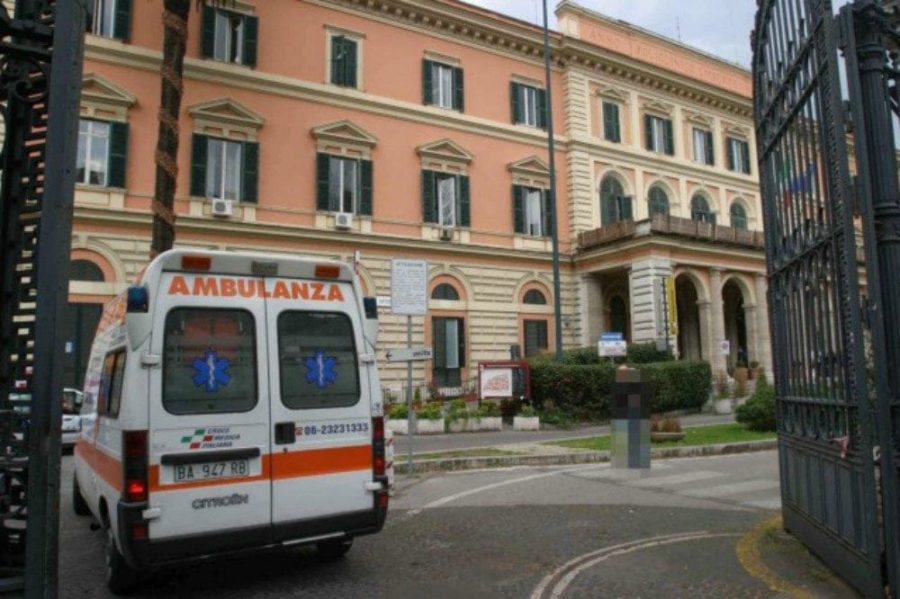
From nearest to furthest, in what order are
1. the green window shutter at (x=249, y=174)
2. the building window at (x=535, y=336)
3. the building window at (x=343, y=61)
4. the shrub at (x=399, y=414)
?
1. the shrub at (x=399, y=414)
2. the green window shutter at (x=249, y=174)
3. the building window at (x=343, y=61)
4. the building window at (x=535, y=336)

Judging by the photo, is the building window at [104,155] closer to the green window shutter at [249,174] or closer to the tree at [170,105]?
the green window shutter at [249,174]

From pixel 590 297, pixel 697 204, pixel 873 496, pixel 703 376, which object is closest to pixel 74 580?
pixel 873 496

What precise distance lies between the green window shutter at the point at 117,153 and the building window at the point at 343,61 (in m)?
7.71

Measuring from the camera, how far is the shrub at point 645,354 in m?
25.9

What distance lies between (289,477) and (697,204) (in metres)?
33.9

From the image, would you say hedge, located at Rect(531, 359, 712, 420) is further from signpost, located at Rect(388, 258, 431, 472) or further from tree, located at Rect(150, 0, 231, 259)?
tree, located at Rect(150, 0, 231, 259)

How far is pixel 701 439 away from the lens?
50.0 feet

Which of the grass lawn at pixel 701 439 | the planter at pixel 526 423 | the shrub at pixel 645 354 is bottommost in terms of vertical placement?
the grass lawn at pixel 701 439

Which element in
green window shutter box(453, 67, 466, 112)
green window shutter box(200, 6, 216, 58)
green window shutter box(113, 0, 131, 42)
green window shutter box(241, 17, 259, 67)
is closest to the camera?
green window shutter box(113, 0, 131, 42)

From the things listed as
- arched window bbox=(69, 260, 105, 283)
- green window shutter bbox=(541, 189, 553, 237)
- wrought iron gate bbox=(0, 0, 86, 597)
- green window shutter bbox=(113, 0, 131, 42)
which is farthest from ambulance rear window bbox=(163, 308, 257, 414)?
green window shutter bbox=(541, 189, 553, 237)

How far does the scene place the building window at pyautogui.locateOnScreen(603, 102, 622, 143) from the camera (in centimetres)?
3244

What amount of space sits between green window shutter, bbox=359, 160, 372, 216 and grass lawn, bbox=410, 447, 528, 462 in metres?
13.9

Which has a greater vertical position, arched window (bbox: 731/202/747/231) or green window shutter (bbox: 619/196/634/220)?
arched window (bbox: 731/202/747/231)

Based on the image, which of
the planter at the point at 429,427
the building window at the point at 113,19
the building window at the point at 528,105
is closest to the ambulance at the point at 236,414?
the planter at the point at 429,427
